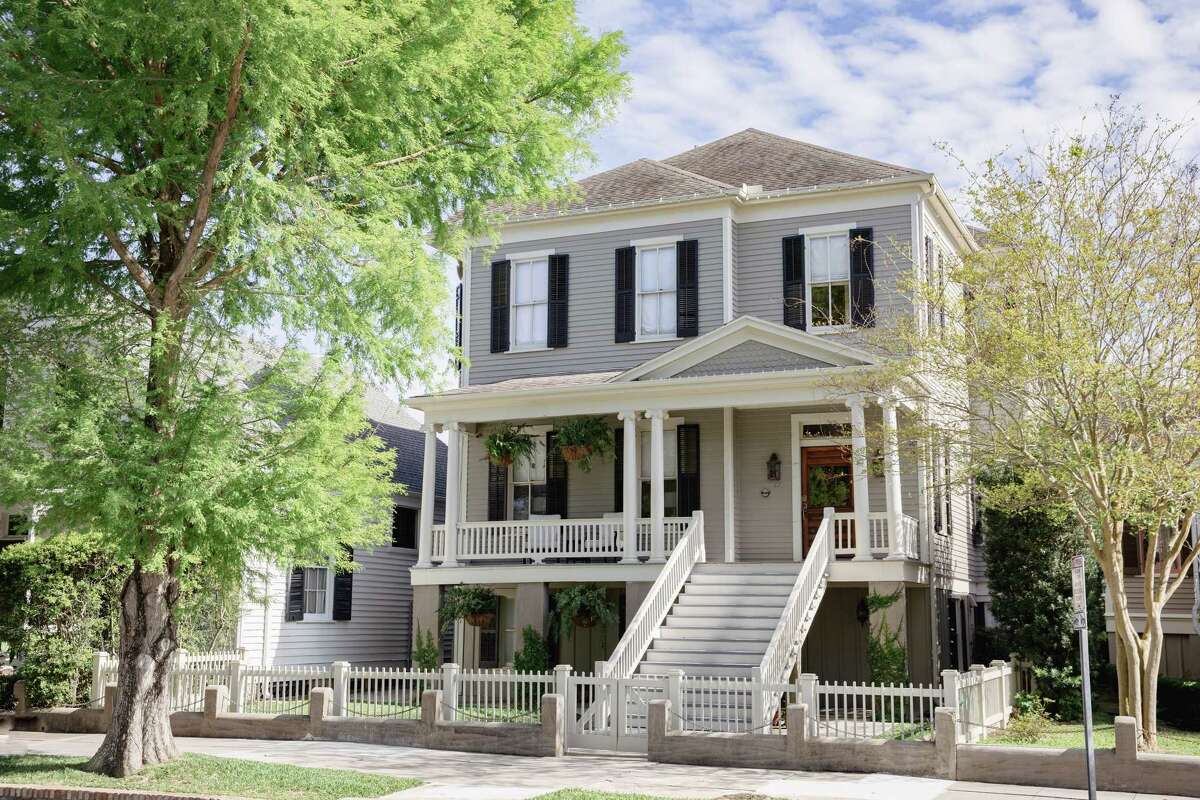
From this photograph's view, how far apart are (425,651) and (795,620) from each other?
7509 mm

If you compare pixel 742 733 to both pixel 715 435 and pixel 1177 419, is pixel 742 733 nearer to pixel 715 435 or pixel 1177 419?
pixel 1177 419

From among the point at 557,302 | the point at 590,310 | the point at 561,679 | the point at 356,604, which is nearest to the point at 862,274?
the point at 590,310

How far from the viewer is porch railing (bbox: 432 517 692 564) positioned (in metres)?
20.5

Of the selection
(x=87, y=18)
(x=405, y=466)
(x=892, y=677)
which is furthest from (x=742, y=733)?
(x=405, y=466)

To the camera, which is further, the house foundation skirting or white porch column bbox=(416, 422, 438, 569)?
white porch column bbox=(416, 422, 438, 569)

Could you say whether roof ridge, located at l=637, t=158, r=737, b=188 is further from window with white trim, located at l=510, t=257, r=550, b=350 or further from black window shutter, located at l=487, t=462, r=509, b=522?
black window shutter, located at l=487, t=462, r=509, b=522

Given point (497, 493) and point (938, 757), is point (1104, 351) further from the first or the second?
point (497, 493)

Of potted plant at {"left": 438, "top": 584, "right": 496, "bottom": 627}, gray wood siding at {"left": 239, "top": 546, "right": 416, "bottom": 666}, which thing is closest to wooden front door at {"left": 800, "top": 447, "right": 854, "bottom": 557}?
potted plant at {"left": 438, "top": 584, "right": 496, "bottom": 627}

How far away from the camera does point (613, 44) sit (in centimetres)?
1517

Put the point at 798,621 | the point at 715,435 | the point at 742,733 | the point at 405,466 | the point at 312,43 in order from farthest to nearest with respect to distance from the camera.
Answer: the point at 405,466
the point at 715,435
the point at 798,621
the point at 742,733
the point at 312,43

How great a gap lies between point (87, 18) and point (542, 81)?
5.49 m

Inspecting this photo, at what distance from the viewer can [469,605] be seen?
2091cm

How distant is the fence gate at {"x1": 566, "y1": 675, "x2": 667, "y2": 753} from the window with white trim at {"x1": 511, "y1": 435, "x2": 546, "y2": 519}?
8.22 m

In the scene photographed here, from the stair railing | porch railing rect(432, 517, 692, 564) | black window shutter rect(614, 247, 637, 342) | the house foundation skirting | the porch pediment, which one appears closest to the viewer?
the house foundation skirting
